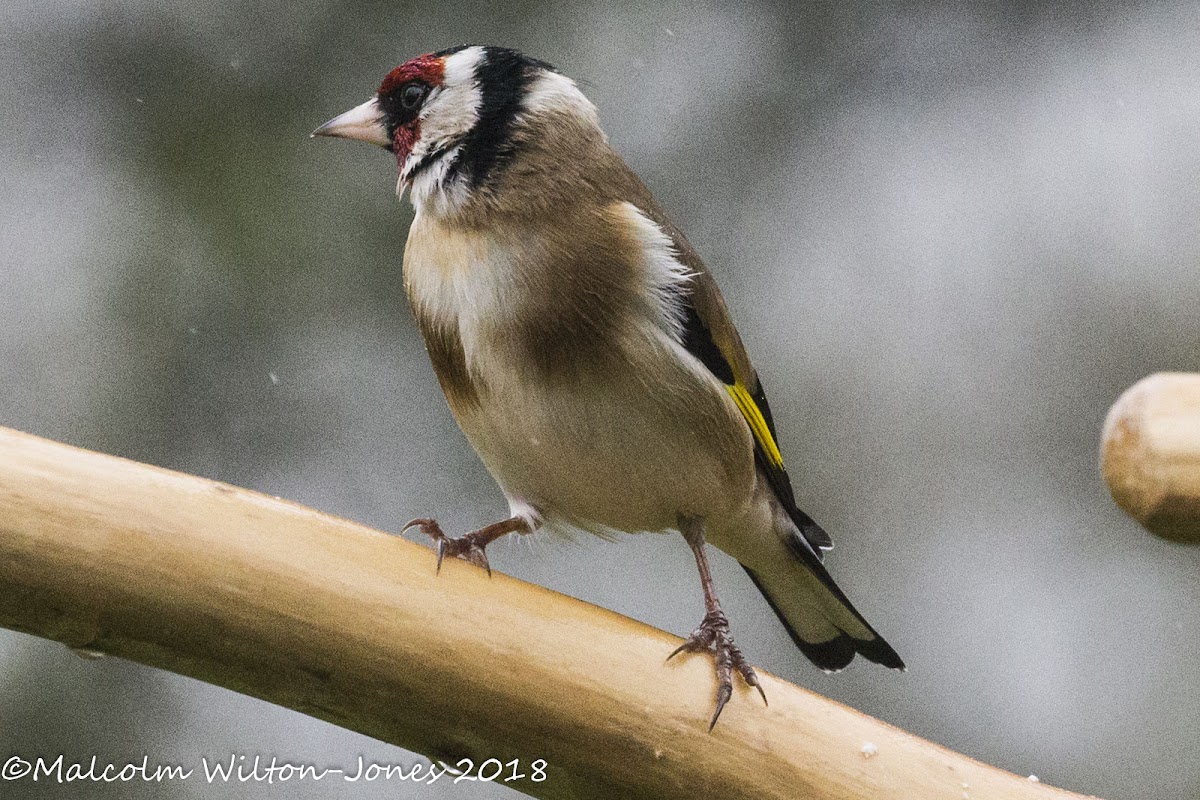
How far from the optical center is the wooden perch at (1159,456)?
1.38 meters

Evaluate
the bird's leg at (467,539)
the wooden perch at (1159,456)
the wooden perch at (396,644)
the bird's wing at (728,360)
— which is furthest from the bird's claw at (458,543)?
the wooden perch at (1159,456)

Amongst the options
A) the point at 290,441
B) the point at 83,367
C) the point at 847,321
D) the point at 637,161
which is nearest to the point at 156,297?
the point at 83,367

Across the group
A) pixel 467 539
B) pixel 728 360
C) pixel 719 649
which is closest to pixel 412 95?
pixel 728 360

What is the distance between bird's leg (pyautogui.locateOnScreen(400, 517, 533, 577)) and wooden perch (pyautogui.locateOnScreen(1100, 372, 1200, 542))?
0.83 m

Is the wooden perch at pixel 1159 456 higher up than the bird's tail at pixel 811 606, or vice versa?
the wooden perch at pixel 1159 456

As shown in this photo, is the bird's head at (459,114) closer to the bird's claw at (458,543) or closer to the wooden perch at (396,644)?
the bird's claw at (458,543)

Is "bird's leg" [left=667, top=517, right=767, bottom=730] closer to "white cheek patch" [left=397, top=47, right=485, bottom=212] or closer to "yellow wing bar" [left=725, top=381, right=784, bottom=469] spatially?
"yellow wing bar" [left=725, top=381, right=784, bottom=469]

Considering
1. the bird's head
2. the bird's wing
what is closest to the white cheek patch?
the bird's head

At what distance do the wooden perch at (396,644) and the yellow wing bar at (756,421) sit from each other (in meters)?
0.72

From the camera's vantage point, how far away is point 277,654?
5.71 ft

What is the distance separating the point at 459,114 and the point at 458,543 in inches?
30.0

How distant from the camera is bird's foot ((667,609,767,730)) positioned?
6.24ft

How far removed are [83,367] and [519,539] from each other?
2.38 m

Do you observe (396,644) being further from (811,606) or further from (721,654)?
(811,606)
